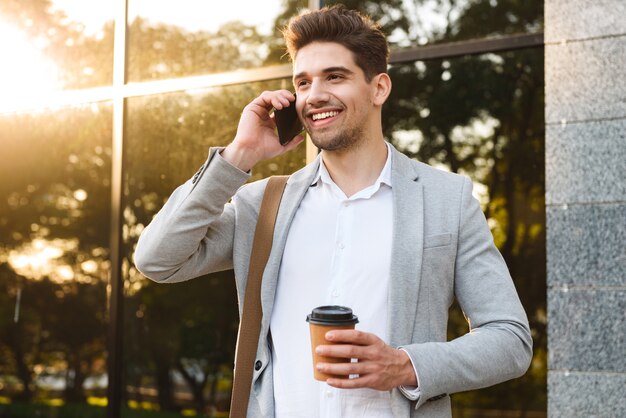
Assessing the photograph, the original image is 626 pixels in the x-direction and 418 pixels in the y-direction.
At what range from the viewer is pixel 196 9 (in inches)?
200

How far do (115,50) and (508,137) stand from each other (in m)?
2.58

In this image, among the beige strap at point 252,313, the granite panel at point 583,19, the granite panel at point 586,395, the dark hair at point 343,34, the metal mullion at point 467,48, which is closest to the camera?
the beige strap at point 252,313

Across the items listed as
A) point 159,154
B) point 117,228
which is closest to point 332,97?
point 159,154

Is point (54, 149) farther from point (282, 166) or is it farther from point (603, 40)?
point (603, 40)

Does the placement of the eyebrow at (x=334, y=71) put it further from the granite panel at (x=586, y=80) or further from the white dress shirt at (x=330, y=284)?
the granite panel at (x=586, y=80)

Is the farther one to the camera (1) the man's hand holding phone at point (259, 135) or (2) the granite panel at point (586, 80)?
(2) the granite panel at point (586, 80)

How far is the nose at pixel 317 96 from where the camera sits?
251 centimetres

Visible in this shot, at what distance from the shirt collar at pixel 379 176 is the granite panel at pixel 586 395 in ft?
5.00

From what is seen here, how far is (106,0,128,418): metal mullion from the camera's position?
5.11 m

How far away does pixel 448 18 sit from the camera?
441 centimetres

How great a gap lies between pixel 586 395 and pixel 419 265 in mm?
1585

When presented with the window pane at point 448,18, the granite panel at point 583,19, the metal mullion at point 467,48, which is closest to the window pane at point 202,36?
the window pane at point 448,18

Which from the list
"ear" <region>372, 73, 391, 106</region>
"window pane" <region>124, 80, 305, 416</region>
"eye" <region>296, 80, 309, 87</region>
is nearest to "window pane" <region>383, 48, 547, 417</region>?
"window pane" <region>124, 80, 305, 416</region>

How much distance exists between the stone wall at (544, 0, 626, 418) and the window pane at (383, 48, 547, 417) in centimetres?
53
